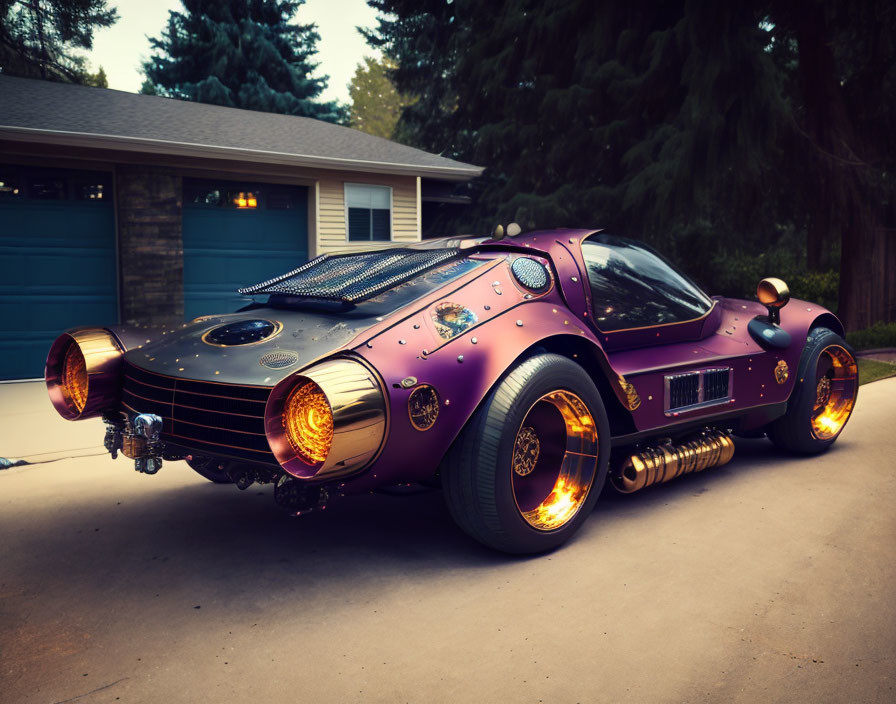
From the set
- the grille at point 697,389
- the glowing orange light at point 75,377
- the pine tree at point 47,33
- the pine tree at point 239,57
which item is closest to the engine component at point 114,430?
the glowing orange light at point 75,377

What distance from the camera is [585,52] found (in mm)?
14203

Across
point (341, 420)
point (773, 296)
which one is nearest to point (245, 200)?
point (773, 296)

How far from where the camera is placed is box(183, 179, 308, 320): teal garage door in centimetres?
1120

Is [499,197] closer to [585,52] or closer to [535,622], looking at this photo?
[585,52]

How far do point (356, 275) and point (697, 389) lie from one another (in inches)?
76.0

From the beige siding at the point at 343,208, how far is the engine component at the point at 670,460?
836 cm

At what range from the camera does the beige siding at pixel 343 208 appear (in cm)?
1227

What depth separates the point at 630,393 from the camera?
3762 millimetres

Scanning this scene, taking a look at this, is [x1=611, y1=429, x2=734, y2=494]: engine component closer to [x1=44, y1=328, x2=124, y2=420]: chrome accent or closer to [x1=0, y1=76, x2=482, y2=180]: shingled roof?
[x1=44, y1=328, x2=124, y2=420]: chrome accent

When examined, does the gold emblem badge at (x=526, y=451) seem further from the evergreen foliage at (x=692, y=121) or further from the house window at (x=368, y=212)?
the house window at (x=368, y=212)

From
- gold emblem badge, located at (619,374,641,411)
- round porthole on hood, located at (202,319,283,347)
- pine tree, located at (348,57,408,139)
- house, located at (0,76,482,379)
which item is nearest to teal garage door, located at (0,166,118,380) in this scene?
house, located at (0,76,482,379)

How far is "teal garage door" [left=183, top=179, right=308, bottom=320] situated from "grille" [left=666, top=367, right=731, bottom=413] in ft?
27.4

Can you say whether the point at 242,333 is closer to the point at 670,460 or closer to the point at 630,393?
the point at 630,393

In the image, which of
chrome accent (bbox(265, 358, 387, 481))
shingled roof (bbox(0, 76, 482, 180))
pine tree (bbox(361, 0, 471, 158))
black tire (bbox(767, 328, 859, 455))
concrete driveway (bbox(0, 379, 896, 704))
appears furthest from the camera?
pine tree (bbox(361, 0, 471, 158))
